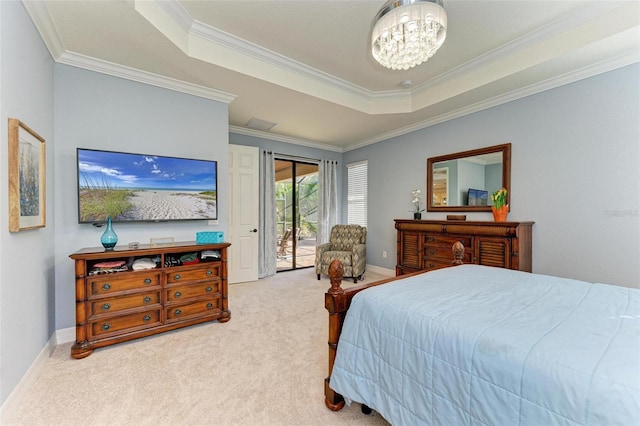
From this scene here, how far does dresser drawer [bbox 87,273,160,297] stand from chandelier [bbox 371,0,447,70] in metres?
2.84

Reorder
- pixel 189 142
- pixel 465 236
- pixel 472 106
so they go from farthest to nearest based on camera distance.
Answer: pixel 472 106, pixel 465 236, pixel 189 142

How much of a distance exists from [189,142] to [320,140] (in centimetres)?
283

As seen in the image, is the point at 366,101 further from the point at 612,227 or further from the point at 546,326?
the point at 546,326

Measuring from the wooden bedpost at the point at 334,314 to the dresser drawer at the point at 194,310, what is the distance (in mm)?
1708

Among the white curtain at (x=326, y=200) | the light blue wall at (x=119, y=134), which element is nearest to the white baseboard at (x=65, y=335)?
the light blue wall at (x=119, y=134)

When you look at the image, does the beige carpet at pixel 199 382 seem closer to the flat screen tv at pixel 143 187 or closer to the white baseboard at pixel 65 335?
the white baseboard at pixel 65 335

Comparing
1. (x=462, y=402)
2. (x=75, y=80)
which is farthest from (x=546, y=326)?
(x=75, y=80)

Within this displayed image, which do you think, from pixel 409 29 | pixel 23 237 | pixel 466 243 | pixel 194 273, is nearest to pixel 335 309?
pixel 194 273

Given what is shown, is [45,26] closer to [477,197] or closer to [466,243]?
[466,243]

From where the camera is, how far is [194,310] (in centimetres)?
276

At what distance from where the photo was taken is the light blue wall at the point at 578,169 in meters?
2.50

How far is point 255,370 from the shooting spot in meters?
2.04

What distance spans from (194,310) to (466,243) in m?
3.29

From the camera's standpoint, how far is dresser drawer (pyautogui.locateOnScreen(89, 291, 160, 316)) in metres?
2.29
